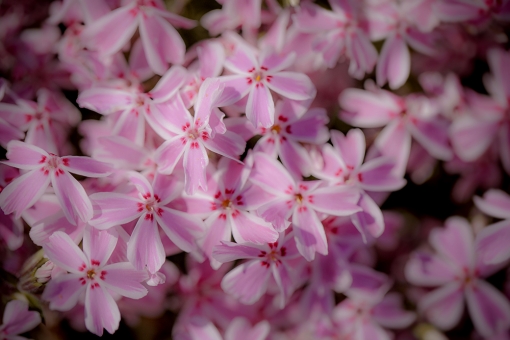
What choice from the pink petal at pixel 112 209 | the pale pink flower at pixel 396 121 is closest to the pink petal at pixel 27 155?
the pink petal at pixel 112 209

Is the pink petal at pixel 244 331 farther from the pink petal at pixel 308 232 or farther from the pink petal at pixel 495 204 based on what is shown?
the pink petal at pixel 495 204

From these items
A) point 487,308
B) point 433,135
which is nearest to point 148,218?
point 433,135

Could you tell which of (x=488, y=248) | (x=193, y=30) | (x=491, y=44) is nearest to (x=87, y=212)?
(x=193, y=30)

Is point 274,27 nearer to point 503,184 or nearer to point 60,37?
point 60,37

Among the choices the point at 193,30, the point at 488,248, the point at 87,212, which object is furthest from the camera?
the point at 193,30

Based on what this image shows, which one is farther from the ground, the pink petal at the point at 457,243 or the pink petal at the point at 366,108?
the pink petal at the point at 366,108

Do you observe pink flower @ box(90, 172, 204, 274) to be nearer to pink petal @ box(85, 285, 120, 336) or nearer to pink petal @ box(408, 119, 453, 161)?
pink petal @ box(85, 285, 120, 336)
